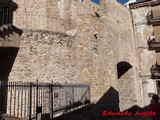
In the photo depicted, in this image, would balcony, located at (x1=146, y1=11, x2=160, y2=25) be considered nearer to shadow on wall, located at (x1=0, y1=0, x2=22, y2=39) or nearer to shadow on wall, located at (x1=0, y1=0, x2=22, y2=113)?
shadow on wall, located at (x1=0, y1=0, x2=22, y2=39)

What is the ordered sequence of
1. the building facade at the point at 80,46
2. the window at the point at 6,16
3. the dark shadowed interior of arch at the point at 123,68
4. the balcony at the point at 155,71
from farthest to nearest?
the balcony at the point at 155,71 < the dark shadowed interior of arch at the point at 123,68 < the window at the point at 6,16 < the building facade at the point at 80,46

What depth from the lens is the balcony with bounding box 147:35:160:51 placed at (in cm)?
1547

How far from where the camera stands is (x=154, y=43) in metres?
15.6

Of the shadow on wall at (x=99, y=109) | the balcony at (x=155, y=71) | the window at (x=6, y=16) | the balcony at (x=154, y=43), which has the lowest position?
the shadow on wall at (x=99, y=109)

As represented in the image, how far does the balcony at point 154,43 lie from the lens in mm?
15469

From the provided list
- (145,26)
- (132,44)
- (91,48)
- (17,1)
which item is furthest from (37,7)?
(145,26)

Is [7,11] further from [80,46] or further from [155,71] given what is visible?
[155,71]

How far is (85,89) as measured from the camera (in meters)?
9.87

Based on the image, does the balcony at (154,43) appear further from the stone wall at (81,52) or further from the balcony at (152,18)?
the stone wall at (81,52)

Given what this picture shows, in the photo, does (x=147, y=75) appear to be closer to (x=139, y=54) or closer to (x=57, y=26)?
(x=139, y=54)

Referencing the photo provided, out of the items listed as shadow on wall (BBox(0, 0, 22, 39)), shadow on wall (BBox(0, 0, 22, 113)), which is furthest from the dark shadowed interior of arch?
shadow on wall (BBox(0, 0, 22, 39))

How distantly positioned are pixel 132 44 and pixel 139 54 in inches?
40.7

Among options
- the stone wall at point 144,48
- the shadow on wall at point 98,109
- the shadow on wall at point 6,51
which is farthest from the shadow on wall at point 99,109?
the stone wall at point 144,48

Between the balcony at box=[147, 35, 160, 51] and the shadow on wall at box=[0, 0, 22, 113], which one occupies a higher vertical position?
the balcony at box=[147, 35, 160, 51]
